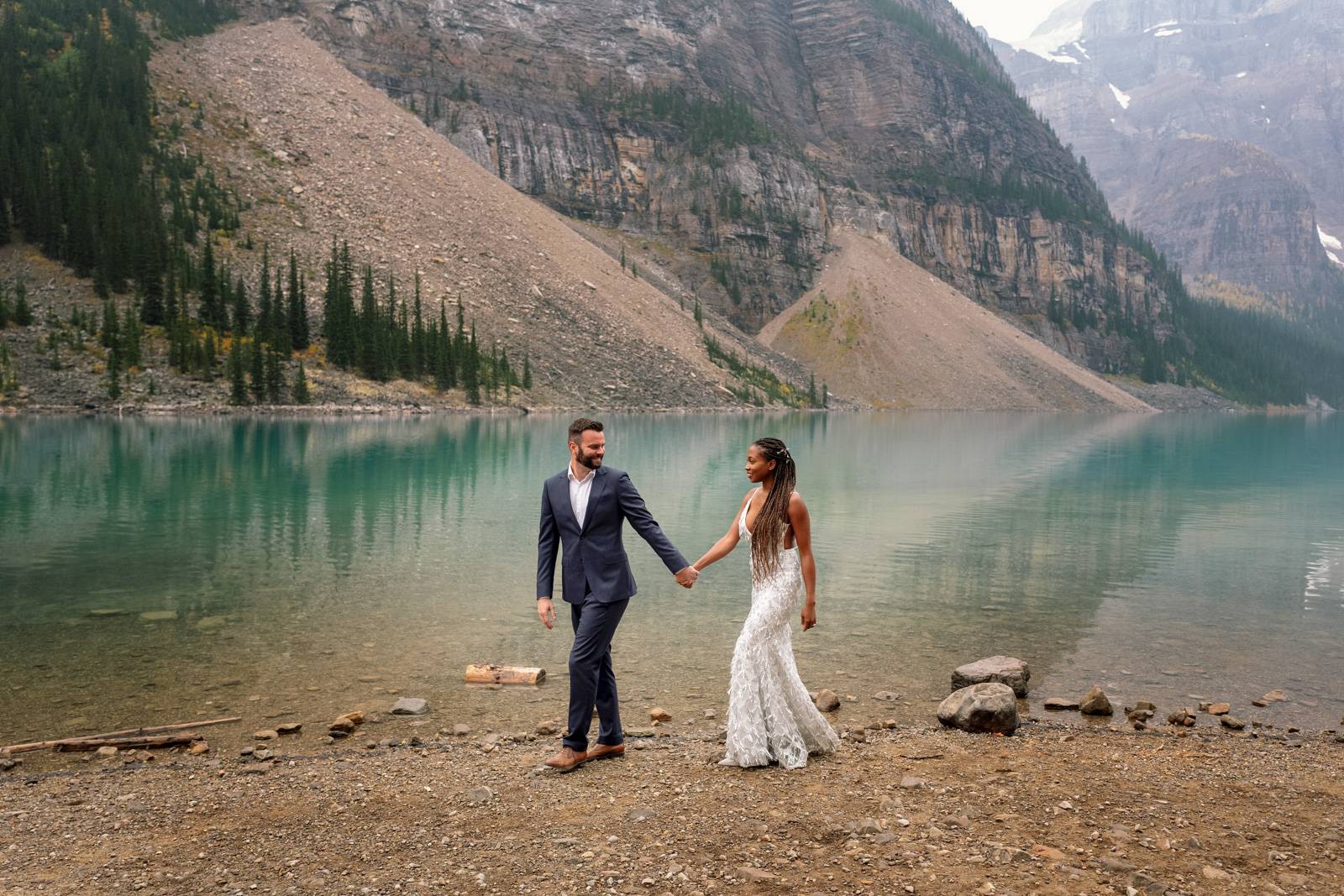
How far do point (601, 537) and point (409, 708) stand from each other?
417 centimetres

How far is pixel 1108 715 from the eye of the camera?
11484mm

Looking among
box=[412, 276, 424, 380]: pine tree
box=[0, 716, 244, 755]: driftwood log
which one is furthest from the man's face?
box=[412, 276, 424, 380]: pine tree

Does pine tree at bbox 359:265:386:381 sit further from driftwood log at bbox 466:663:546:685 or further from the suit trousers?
the suit trousers

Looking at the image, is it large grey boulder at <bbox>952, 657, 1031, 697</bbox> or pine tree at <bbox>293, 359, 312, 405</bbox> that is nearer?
large grey boulder at <bbox>952, 657, 1031, 697</bbox>

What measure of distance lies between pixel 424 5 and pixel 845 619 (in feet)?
567

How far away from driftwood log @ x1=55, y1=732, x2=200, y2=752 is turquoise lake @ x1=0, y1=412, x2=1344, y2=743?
71 cm

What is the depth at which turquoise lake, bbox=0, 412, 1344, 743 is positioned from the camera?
12.2 metres

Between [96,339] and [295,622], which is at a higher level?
[96,339]

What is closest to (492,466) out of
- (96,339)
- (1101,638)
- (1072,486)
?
(1072,486)

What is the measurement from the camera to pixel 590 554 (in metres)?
8.60

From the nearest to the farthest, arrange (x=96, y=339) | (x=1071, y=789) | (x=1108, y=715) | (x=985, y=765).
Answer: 1. (x=1071, y=789)
2. (x=985, y=765)
3. (x=1108, y=715)
4. (x=96, y=339)

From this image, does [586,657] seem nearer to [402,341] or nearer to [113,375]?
[113,375]

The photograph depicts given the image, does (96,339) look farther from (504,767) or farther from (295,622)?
(504,767)

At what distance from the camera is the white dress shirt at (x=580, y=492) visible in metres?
8.60
